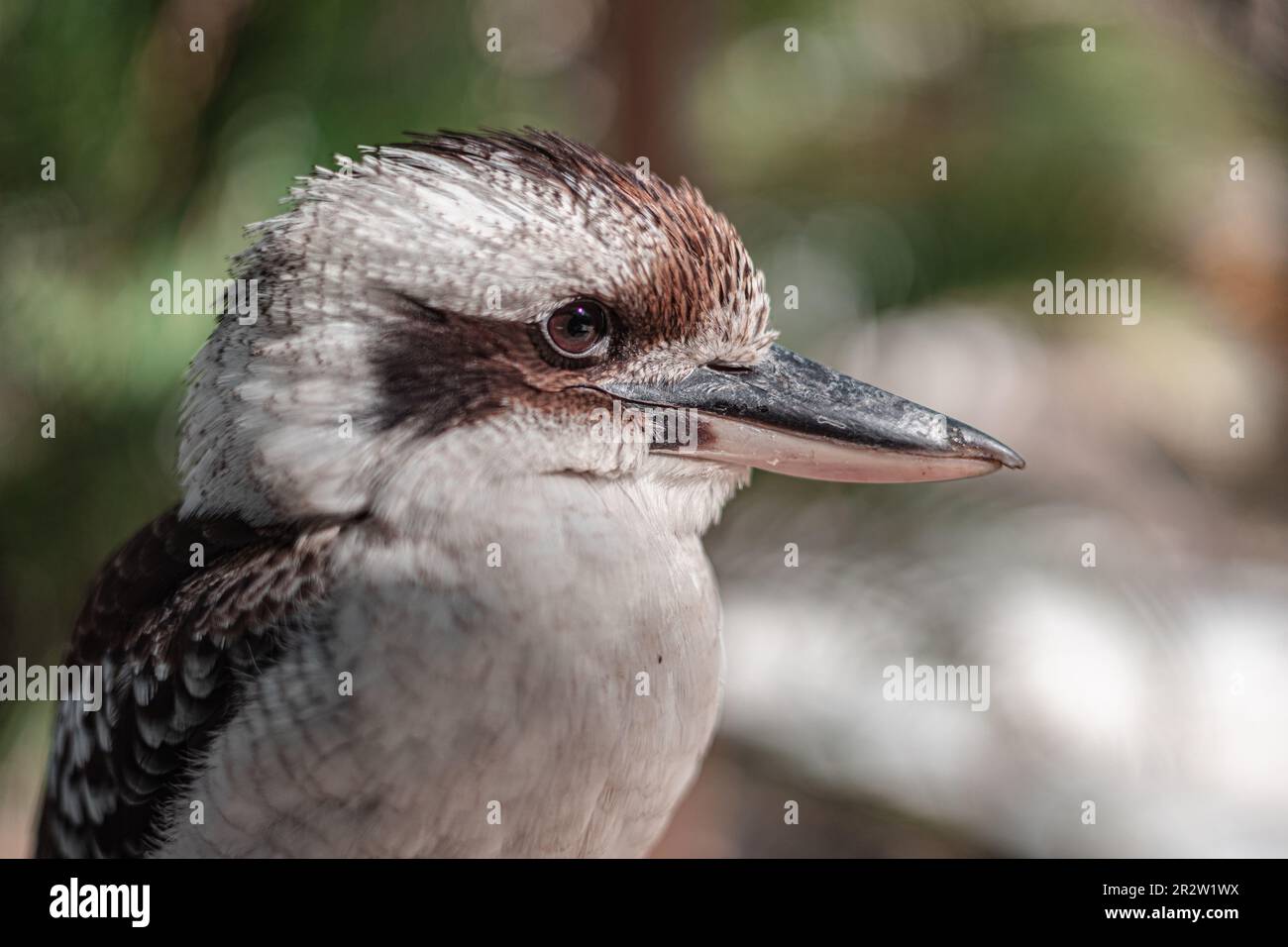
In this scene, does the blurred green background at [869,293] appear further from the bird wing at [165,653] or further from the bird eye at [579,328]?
the bird eye at [579,328]

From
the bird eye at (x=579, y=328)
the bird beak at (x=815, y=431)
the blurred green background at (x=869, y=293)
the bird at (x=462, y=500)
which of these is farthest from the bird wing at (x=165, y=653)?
the blurred green background at (x=869, y=293)

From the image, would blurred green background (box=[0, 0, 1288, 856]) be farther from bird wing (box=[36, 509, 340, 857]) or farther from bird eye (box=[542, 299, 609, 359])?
bird eye (box=[542, 299, 609, 359])

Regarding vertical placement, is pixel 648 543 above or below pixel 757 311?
below

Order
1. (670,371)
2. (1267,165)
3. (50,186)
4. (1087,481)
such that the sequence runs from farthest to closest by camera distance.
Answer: (1087,481) → (1267,165) → (50,186) → (670,371)

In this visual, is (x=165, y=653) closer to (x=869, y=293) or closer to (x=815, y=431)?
(x=815, y=431)

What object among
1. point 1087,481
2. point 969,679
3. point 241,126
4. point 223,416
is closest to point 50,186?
point 241,126

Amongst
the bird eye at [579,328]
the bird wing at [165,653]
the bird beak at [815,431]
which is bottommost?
the bird wing at [165,653]

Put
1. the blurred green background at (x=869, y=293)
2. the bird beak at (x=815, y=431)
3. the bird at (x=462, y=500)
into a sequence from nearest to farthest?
the bird at (x=462, y=500)
the bird beak at (x=815, y=431)
the blurred green background at (x=869, y=293)
